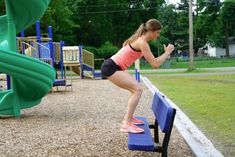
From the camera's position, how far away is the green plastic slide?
380 inches

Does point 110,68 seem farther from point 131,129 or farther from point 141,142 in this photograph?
point 141,142

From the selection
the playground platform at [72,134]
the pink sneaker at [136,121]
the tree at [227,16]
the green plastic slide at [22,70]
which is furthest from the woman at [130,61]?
the tree at [227,16]

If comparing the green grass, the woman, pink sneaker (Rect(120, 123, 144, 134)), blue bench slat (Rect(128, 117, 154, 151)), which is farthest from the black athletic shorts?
the green grass

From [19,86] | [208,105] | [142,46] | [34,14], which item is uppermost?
[34,14]

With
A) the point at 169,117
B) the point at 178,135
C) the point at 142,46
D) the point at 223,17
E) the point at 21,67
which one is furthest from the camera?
the point at 223,17

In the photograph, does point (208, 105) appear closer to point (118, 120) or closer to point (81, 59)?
point (118, 120)

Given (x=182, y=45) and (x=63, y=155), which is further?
(x=182, y=45)

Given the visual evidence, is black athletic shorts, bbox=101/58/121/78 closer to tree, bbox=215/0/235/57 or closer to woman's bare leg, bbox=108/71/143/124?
woman's bare leg, bbox=108/71/143/124

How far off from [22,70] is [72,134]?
228cm

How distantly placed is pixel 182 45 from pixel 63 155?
9380cm

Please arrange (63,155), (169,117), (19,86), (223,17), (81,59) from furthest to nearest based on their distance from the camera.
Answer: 1. (223,17)
2. (81,59)
3. (19,86)
4. (63,155)
5. (169,117)

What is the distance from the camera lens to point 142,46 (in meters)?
5.81

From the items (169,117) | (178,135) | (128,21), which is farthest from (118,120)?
(128,21)

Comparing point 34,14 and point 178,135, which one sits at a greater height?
point 34,14
